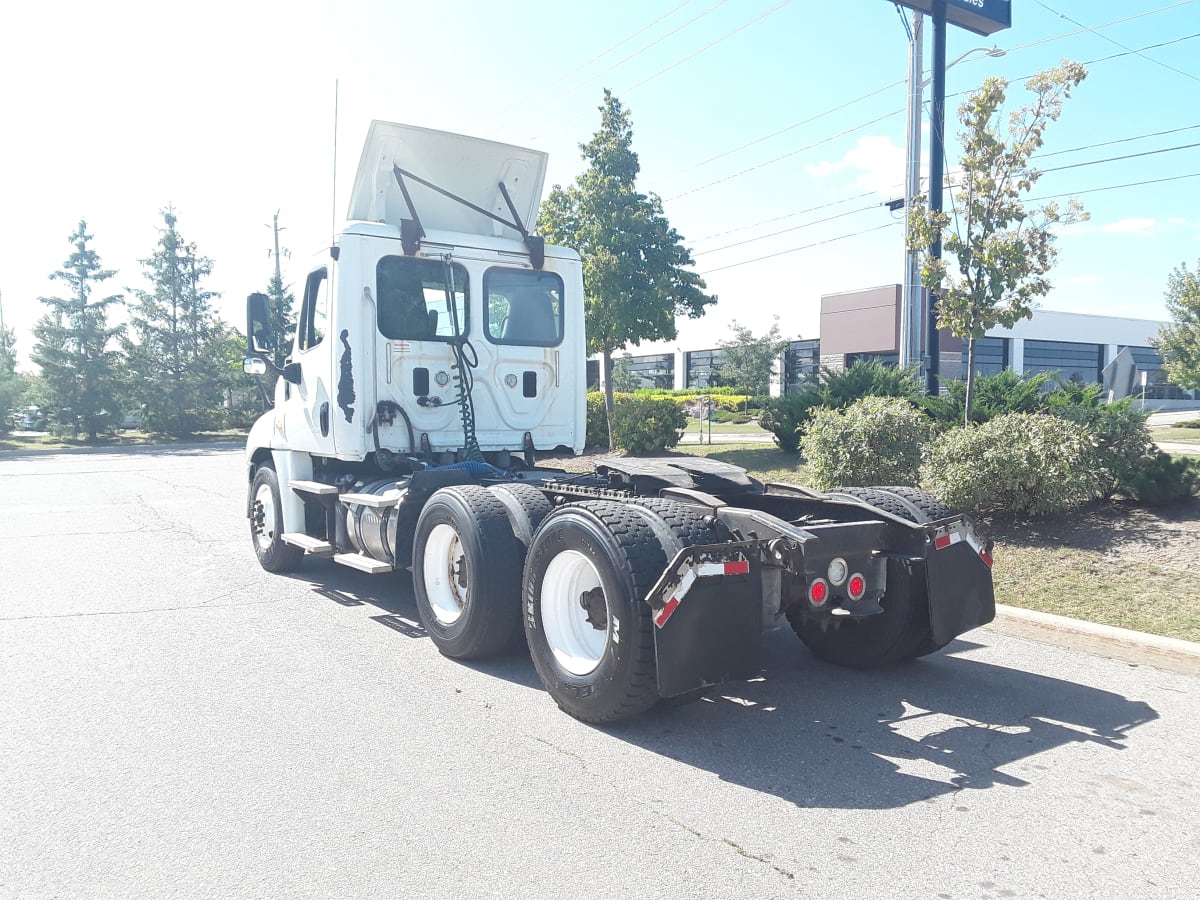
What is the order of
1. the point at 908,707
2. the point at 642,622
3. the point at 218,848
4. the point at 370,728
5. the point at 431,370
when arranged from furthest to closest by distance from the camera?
1. the point at 431,370
2. the point at 908,707
3. the point at 370,728
4. the point at 642,622
5. the point at 218,848

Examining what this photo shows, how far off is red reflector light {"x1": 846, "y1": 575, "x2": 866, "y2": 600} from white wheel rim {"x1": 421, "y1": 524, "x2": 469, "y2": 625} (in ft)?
8.00

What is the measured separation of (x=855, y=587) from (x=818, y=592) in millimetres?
317

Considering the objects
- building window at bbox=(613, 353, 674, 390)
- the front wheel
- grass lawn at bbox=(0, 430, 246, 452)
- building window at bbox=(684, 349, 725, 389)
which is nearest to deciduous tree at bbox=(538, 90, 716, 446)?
the front wheel

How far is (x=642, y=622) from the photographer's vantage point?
4.24m

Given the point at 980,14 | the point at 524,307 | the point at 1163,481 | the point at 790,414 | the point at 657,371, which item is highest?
the point at 980,14

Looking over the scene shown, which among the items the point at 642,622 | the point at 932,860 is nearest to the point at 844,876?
the point at 932,860

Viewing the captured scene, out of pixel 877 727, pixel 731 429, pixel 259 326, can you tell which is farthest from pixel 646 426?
pixel 731 429

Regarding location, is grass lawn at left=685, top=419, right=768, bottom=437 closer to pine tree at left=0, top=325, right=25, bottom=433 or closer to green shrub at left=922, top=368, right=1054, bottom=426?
green shrub at left=922, top=368, right=1054, bottom=426

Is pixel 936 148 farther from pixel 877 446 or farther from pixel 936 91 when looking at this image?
pixel 877 446

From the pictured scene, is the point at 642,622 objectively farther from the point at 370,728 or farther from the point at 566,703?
the point at 370,728

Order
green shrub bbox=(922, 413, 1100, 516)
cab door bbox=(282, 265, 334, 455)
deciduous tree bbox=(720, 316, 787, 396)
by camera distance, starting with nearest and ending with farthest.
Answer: cab door bbox=(282, 265, 334, 455), green shrub bbox=(922, 413, 1100, 516), deciduous tree bbox=(720, 316, 787, 396)

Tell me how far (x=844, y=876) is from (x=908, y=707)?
192 cm

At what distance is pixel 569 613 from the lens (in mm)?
5008

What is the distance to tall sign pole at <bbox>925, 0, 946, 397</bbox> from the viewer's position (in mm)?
12852
